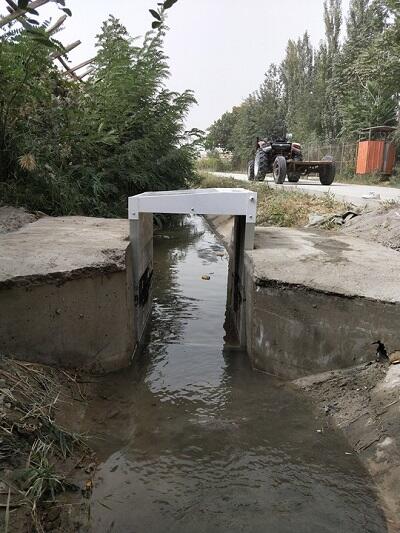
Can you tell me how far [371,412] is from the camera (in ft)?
10.3

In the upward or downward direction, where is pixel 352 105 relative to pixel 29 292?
upward

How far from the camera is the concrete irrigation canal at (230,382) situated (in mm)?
2594

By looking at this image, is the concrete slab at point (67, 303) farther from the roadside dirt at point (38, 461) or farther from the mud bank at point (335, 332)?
the mud bank at point (335, 332)

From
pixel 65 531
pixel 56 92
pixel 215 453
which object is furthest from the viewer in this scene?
pixel 56 92

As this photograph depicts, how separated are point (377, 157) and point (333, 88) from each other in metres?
10.2

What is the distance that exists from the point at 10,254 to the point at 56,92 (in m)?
4.89

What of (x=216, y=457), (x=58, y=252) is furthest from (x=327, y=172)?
(x=216, y=457)

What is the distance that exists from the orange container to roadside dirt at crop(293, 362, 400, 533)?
707 inches

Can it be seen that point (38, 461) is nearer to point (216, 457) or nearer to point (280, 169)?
point (216, 457)

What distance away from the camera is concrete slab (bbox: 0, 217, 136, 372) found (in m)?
3.55

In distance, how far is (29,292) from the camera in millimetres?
3572

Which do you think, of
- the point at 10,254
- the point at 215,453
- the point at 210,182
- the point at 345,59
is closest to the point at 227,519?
the point at 215,453

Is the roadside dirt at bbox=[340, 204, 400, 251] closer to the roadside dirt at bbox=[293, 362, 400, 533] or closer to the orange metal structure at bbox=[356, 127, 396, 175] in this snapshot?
the roadside dirt at bbox=[293, 362, 400, 533]

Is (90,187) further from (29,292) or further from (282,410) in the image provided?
(282,410)
